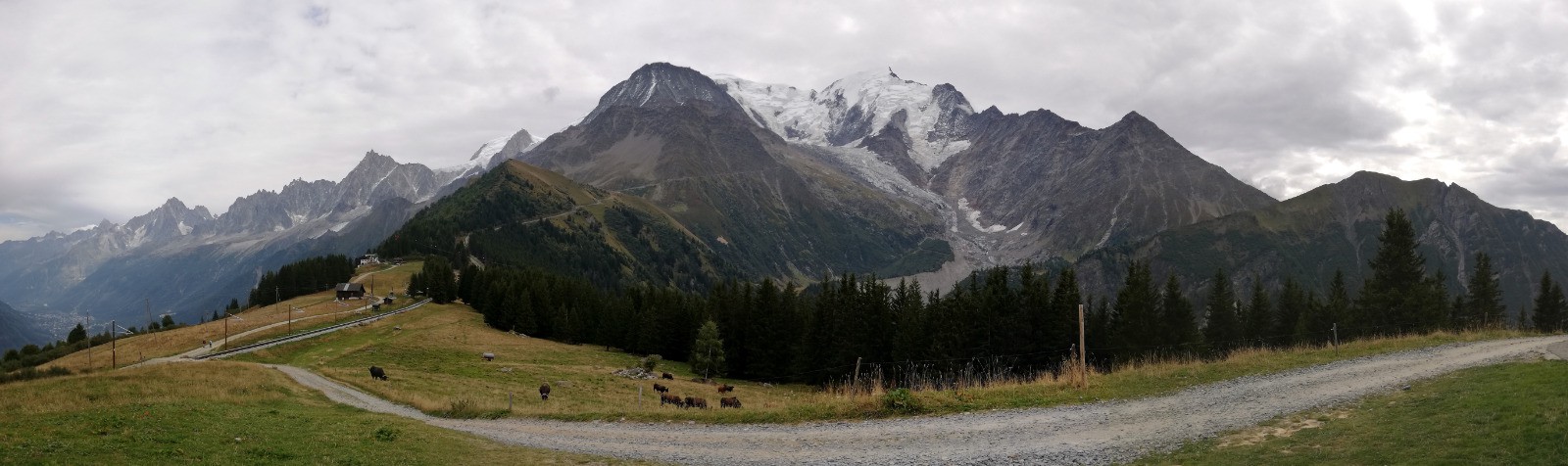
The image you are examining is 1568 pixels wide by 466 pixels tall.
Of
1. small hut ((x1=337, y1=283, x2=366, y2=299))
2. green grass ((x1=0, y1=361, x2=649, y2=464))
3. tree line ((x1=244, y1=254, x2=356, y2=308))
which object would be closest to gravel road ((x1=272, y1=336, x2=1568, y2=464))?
green grass ((x1=0, y1=361, x2=649, y2=464))

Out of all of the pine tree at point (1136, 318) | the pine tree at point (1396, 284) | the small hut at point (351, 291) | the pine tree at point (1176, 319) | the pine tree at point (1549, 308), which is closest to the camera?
the pine tree at point (1396, 284)

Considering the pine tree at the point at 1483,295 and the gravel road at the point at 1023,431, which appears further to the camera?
the pine tree at the point at 1483,295

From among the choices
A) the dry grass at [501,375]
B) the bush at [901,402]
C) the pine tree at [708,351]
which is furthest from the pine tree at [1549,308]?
the bush at [901,402]

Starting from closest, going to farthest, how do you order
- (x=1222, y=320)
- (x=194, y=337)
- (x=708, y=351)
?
(x=194, y=337) < (x=708, y=351) < (x=1222, y=320)

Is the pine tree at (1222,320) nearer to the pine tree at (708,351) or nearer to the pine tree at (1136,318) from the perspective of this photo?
the pine tree at (1136,318)

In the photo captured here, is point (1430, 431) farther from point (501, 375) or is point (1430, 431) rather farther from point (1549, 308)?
point (1549, 308)

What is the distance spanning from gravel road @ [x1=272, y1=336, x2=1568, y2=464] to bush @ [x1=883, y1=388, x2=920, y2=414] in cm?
82

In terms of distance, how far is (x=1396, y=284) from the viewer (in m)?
73.2

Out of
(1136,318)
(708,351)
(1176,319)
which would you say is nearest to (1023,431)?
(1136,318)

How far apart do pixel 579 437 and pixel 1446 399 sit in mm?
25551

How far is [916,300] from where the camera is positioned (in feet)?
258

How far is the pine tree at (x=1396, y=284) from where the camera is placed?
69938mm

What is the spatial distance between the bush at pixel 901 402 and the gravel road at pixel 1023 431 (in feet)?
2.70

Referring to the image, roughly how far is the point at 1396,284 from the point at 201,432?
93271 mm
